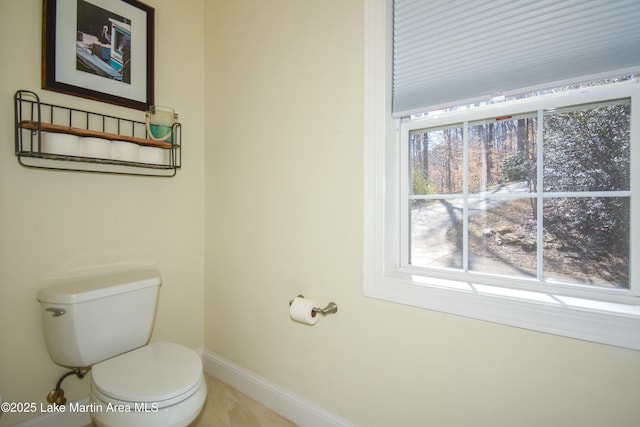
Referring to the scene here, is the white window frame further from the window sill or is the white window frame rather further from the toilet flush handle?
the toilet flush handle

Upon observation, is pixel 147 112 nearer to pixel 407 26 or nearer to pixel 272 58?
pixel 272 58

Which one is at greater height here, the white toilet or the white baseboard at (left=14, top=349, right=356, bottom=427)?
the white toilet

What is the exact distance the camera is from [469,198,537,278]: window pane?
3.29ft

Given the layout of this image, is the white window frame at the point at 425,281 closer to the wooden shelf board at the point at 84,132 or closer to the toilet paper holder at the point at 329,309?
the toilet paper holder at the point at 329,309

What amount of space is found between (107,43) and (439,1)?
1.55m

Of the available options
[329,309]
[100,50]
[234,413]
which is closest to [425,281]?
[329,309]

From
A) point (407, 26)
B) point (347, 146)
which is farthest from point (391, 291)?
point (407, 26)

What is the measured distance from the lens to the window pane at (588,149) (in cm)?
88

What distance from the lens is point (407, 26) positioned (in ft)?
3.69

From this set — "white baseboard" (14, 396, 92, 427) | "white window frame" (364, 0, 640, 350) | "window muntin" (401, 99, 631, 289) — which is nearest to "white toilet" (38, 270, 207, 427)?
"white baseboard" (14, 396, 92, 427)

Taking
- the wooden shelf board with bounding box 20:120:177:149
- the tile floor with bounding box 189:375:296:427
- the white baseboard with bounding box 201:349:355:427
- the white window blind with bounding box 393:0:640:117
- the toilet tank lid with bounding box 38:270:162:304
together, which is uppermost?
the white window blind with bounding box 393:0:640:117

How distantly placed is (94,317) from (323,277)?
992 mm

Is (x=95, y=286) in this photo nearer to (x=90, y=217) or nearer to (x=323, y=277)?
(x=90, y=217)

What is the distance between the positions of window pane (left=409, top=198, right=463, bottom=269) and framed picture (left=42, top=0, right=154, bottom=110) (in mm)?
1553
